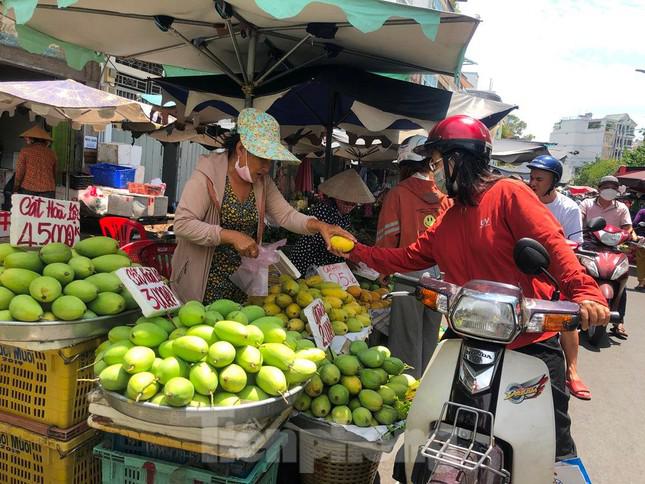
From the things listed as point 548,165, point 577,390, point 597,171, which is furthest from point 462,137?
point 597,171

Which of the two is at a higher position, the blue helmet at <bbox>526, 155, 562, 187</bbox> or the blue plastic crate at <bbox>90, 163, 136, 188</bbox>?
the blue helmet at <bbox>526, 155, 562, 187</bbox>

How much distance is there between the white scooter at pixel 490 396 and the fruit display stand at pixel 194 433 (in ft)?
2.04

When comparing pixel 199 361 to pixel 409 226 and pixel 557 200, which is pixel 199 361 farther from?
pixel 557 200

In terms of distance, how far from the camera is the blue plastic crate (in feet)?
35.0

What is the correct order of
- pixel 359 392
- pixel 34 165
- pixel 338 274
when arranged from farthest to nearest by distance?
1. pixel 34 165
2. pixel 338 274
3. pixel 359 392

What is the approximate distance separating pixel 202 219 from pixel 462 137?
1.53 m

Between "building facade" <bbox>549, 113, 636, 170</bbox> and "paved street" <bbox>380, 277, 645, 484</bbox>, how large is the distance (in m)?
107

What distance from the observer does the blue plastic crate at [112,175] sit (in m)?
10.7

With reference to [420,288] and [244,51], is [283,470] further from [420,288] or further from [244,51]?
[244,51]

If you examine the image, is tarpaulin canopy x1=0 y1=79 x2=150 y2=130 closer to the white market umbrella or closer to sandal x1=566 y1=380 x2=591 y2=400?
the white market umbrella

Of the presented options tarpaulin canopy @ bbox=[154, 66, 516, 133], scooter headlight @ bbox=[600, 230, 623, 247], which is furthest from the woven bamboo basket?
scooter headlight @ bbox=[600, 230, 623, 247]

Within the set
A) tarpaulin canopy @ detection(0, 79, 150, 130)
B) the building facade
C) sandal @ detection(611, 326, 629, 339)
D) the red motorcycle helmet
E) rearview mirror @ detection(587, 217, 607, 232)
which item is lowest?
sandal @ detection(611, 326, 629, 339)

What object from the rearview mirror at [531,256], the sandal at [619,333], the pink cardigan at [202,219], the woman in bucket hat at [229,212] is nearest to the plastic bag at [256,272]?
the woman in bucket hat at [229,212]

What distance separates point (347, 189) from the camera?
4473 millimetres
